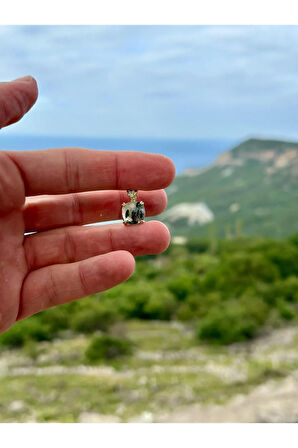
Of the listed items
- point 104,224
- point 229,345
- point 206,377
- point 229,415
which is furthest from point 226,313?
point 104,224

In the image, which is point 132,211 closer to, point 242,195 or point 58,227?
point 58,227

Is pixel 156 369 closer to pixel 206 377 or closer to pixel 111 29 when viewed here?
pixel 206 377

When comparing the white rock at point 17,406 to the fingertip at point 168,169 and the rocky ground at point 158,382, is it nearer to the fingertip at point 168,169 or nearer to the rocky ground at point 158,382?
the rocky ground at point 158,382

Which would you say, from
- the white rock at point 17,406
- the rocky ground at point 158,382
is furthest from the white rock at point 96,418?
the white rock at point 17,406

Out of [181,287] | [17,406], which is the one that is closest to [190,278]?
[181,287]

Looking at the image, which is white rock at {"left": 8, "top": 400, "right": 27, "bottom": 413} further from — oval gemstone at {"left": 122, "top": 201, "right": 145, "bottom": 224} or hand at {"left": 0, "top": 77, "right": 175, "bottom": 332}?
oval gemstone at {"left": 122, "top": 201, "right": 145, "bottom": 224}
